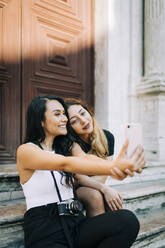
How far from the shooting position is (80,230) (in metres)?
1.55

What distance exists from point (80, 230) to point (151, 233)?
848mm

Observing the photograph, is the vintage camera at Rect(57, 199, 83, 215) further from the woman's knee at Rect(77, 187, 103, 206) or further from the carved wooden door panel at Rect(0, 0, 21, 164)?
the carved wooden door panel at Rect(0, 0, 21, 164)

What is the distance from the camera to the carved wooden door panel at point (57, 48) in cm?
298

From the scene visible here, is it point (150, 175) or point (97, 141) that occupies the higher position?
point (97, 141)

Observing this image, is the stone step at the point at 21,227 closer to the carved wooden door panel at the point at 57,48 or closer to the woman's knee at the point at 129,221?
the woman's knee at the point at 129,221

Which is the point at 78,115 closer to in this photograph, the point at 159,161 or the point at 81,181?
the point at 81,181

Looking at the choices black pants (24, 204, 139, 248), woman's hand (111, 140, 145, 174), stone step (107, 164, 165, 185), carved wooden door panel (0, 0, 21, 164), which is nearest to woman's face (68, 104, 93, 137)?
black pants (24, 204, 139, 248)

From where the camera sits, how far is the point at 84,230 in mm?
1539

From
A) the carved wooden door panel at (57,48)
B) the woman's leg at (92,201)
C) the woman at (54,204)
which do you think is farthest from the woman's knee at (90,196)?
the carved wooden door panel at (57,48)

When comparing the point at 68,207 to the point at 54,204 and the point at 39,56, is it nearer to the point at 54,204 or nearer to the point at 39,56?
the point at 54,204

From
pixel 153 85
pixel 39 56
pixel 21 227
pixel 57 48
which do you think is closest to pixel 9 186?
pixel 21 227

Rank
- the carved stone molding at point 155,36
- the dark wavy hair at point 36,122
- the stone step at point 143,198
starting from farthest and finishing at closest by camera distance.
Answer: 1. the carved stone molding at point 155,36
2. the stone step at point 143,198
3. the dark wavy hair at point 36,122

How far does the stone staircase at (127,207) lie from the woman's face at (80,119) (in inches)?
26.0

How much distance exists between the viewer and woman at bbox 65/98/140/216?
1.81 meters
